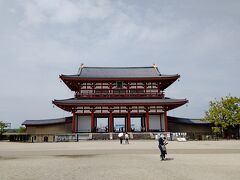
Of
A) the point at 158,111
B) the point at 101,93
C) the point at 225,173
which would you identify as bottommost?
the point at 225,173

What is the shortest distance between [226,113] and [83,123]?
74.8 feet

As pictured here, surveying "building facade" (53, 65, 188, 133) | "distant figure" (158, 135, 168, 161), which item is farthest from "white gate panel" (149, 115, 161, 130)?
"distant figure" (158, 135, 168, 161)

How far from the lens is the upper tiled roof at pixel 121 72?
156 feet

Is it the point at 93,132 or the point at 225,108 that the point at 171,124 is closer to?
the point at 225,108

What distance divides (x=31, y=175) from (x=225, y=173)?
742 cm

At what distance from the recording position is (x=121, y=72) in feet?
166

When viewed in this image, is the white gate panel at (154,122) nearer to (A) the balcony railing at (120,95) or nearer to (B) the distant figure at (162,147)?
(A) the balcony railing at (120,95)

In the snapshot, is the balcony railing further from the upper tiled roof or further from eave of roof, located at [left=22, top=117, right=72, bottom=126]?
eave of roof, located at [left=22, top=117, right=72, bottom=126]

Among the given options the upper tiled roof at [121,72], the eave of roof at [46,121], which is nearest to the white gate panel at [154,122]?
the upper tiled roof at [121,72]

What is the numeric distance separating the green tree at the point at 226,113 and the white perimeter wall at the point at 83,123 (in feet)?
64.9

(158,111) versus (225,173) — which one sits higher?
(158,111)

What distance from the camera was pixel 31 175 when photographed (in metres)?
9.80

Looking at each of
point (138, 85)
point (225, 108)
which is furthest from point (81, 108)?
point (225, 108)

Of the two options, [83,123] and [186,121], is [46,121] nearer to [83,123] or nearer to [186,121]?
[83,123]
